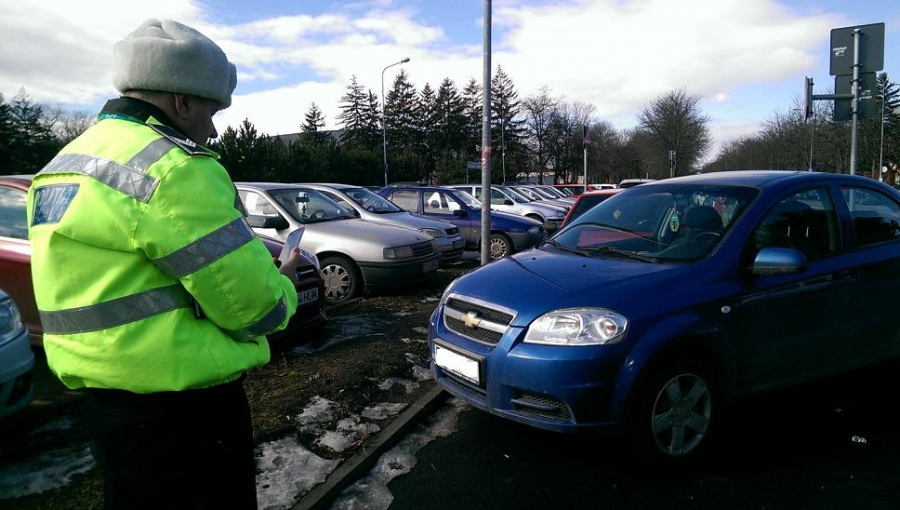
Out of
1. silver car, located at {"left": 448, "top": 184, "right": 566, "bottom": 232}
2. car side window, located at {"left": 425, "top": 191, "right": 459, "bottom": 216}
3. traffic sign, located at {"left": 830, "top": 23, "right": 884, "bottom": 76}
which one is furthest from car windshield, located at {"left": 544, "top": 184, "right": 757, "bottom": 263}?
silver car, located at {"left": 448, "top": 184, "right": 566, "bottom": 232}

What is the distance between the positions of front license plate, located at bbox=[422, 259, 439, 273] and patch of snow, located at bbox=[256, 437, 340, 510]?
4912 millimetres

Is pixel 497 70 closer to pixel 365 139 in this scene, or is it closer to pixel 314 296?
pixel 365 139

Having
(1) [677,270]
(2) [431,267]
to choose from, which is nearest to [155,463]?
(1) [677,270]

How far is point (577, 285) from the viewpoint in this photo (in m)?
3.56

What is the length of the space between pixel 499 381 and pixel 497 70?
235ft

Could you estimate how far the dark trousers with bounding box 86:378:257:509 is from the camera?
1.57 metres

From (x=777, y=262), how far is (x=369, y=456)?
2.67 metres

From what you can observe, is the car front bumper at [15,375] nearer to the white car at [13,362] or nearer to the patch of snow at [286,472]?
the white car at [13,362]

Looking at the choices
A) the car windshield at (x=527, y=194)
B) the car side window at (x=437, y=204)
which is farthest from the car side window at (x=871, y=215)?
the car windshield at (x=527, y=194)

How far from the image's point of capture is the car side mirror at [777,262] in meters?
3.60

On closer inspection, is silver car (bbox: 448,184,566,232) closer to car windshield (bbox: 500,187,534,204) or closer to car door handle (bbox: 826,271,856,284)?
car windshield (bbox: 500,187,534,204)

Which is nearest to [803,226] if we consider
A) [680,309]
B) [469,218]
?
[680,309]

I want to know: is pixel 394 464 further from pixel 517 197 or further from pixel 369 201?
pixel 517 197

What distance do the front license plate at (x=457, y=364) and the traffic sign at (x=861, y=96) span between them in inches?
374
